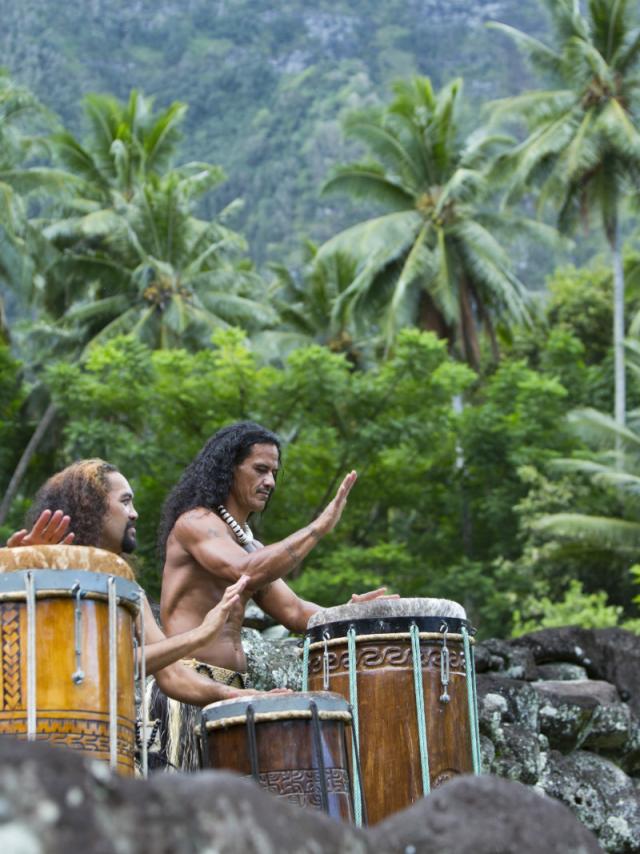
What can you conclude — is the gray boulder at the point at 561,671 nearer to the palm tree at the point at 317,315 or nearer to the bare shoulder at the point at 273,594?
the bare shoulder at the point at 273,594

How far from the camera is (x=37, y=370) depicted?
3541 centimetres

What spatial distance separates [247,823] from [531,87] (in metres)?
107

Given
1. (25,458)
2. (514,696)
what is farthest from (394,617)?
(25,458)

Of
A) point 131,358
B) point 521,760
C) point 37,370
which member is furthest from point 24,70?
point 521,760

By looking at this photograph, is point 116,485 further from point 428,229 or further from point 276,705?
point 428,229

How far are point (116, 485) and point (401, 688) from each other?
1.12 m

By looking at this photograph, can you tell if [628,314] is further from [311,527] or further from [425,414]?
[311,527]

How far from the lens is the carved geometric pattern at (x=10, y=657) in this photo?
3.87 m

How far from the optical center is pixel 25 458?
30297mm

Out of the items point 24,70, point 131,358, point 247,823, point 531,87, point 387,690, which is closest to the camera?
point 247,823

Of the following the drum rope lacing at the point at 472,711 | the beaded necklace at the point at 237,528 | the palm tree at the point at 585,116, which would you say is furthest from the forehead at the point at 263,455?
the palm tree at the point at 585,116

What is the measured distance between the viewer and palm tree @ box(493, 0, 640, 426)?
114ft

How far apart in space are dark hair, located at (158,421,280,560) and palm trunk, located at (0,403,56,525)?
2246 centimetres

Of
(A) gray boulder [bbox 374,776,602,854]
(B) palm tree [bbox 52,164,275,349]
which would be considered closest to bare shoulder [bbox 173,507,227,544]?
(A) gray boulder [bbox 374,776,602,854]
